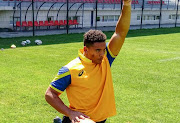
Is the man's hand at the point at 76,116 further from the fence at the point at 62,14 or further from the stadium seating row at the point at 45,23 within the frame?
the stadium seating row at the point at 45,23

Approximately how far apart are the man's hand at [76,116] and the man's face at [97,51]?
56cm

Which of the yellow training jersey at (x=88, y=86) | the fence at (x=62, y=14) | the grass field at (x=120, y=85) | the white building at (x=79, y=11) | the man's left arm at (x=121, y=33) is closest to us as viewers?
the yellow training jersey at (x=88, y=86)

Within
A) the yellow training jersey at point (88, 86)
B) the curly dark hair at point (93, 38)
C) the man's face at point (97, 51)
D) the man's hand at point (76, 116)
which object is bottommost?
the man's hand at point (76, 116)

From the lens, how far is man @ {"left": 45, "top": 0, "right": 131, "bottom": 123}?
3059 mm

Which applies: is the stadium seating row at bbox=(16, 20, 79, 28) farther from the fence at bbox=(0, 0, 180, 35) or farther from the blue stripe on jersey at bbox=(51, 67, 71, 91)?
the blue stripe on jersey at bbox=(51, 67, 71, 91)

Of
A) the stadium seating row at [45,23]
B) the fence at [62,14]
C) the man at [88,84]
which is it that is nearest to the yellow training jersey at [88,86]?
Answer: the man at [88,84]

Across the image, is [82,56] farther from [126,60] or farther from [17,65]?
[126,60]

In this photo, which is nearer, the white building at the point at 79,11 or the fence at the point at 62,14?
the fence at the point at 62,14

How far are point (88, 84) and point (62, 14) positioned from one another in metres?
26.9

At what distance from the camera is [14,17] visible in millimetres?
25062

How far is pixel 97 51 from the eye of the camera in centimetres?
307

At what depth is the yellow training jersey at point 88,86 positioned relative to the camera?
3092 mm

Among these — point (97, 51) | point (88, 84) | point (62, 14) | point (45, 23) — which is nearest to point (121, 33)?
point (97, 51)

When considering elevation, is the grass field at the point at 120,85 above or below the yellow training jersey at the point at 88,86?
below
